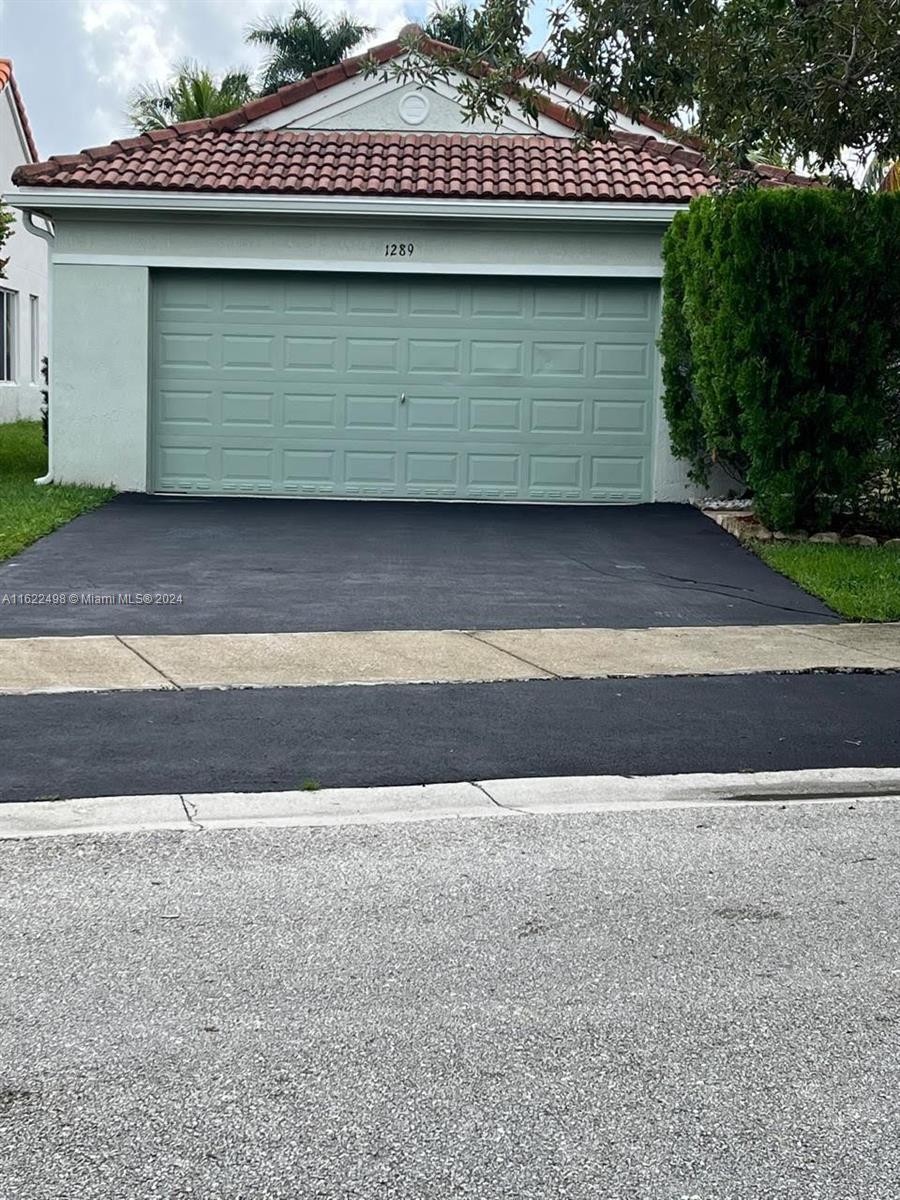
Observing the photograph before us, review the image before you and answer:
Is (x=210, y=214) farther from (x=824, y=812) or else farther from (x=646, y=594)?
(x=824, y=812)

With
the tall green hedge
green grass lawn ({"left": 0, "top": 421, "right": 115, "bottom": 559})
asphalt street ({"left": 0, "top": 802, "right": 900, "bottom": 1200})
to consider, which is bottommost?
green grass lawn ({"left": 0, "top": 421, "right": 115, "bottom": 559})

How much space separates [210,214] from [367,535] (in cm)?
495

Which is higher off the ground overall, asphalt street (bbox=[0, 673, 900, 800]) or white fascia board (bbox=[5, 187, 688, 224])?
white fascia board (bbox=[5, 187, 688, 224])

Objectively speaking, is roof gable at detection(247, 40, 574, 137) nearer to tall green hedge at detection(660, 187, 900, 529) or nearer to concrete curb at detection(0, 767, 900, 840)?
tall green hedge at detection(660, 187, 900, 529)

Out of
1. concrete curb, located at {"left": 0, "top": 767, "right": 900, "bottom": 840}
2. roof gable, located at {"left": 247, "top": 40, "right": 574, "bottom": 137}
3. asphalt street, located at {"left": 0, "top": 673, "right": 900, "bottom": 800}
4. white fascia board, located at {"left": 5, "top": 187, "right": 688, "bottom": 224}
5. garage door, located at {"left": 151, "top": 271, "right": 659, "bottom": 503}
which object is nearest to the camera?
concrete curb, located at {"left": 0, "top": 767, "right": 900, "bottom": 840}

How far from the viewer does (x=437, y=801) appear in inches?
262

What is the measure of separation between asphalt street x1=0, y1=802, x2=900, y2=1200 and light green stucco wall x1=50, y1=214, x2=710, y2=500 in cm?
1251

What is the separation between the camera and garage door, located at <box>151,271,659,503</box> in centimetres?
1805

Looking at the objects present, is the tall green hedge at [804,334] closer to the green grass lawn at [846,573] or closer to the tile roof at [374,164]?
the green grass lawn at [846,573]

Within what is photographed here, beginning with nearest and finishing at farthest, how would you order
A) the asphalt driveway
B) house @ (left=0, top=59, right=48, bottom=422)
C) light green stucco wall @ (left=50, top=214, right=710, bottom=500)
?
the asphalt driveway
light green stucco wall @ (left=50, top=214, right=710, bottom=500)
house @ (left=0, top=59, right=48, bottom=422)

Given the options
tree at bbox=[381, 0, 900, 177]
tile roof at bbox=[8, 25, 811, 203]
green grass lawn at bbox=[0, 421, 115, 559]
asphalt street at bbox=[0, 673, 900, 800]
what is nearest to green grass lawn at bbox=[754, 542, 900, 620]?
asphalt street at bbox=[0, 673, 900, 800]

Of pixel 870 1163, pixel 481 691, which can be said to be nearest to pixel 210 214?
pixel 481 691

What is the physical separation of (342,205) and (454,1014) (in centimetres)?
1430

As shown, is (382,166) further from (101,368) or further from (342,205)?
(101,368)
